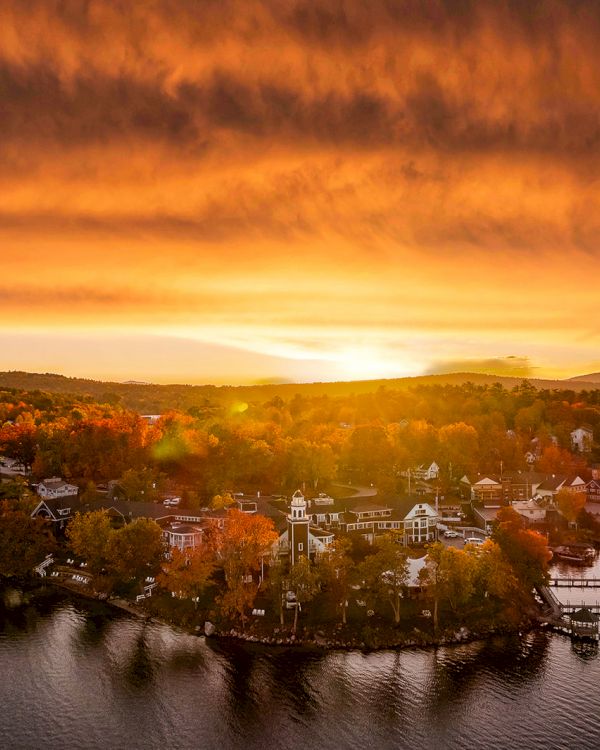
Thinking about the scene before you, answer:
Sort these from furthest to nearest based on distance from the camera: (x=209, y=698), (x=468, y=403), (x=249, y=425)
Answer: (x=468, y=403) → (x=249, y=425) → (x=209, y=698)

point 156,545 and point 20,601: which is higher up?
point 156,545

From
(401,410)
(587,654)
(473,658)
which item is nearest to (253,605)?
(473,658)

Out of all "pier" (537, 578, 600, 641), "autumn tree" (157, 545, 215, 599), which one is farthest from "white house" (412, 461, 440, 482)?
"autumn tree" (157, 545, 215, 599)

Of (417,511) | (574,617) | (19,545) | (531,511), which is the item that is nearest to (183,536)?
(19,545)

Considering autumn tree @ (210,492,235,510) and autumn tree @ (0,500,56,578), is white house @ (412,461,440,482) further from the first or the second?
autumn tree @ (0,500,56,578)

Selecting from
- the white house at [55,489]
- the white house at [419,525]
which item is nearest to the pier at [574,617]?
the white house at [419,525]

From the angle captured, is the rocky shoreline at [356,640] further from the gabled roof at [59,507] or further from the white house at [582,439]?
the white house at [582,439]

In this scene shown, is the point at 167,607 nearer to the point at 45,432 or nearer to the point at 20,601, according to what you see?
A: the point at 20,601
